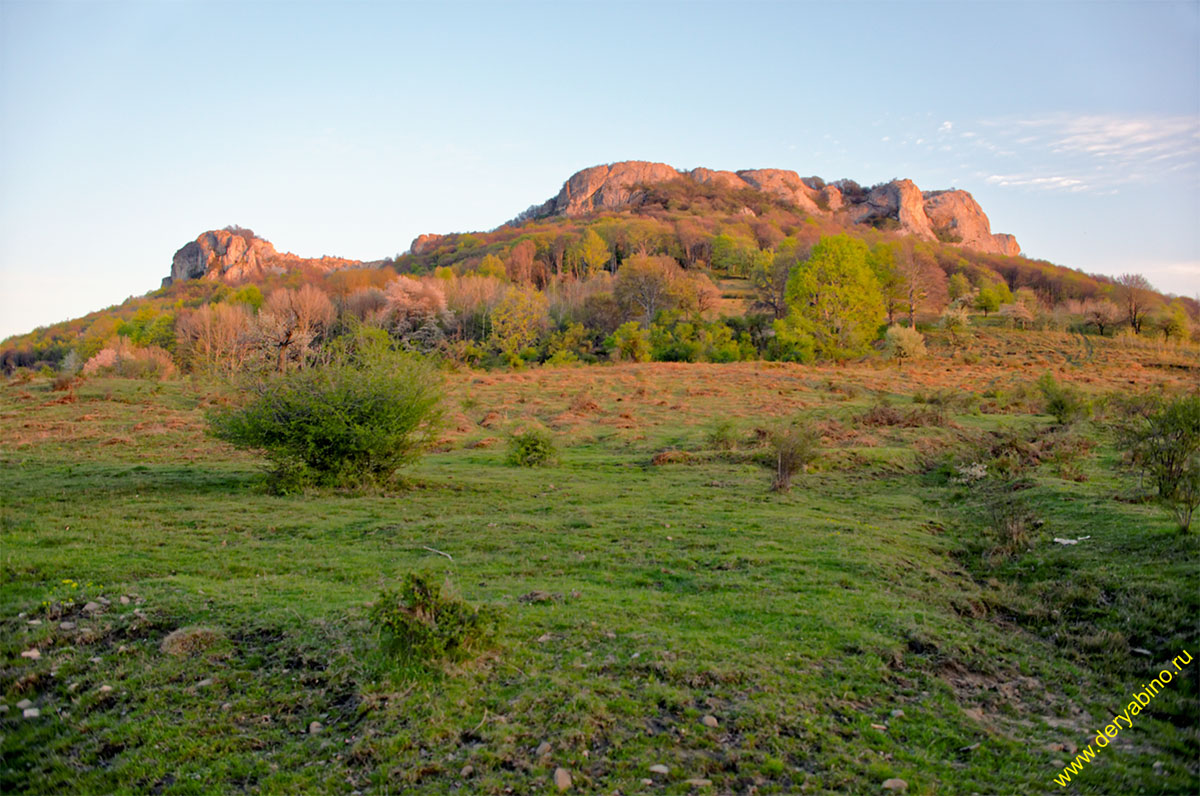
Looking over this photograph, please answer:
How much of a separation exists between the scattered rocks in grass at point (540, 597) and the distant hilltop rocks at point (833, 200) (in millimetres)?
169198

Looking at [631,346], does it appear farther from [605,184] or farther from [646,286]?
[605,184]

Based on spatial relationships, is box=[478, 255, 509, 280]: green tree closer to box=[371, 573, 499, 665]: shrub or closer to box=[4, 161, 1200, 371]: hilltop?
box=[4, 161, 1200, 371]: hilltop

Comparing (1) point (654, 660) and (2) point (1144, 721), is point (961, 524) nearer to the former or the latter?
(2) point (1144, 721)

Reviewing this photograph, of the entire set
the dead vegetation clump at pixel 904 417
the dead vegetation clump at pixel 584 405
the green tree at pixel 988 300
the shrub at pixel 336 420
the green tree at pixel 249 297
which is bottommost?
the dead vegetation clump at pixel 904 417

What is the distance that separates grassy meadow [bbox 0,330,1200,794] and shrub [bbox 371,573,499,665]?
0.21 meters

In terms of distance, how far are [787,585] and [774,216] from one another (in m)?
152

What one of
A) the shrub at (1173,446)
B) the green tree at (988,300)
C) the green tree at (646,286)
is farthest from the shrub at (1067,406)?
the green tree at (988,300)

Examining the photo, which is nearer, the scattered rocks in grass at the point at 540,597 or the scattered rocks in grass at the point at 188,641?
the scattered rocks in grass at the point at 188,641

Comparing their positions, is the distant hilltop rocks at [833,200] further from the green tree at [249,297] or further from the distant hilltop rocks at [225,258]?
the green tree at [249,297]

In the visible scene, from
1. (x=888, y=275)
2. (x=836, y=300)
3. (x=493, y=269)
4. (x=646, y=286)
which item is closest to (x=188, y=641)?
(x=836, y=300)

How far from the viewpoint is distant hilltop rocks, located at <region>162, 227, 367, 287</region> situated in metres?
153

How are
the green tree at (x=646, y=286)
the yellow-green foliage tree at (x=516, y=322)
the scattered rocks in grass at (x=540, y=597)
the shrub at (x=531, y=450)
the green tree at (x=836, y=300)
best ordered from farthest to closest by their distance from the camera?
the green tree at (x=646, y=286)
the yellow-green foliage tree at (x=516, y=322)
the green tree at (x=836, y=300)
the shrub at (x=531, y=450)
the scattered rocks in grass at (x=540, y=597)

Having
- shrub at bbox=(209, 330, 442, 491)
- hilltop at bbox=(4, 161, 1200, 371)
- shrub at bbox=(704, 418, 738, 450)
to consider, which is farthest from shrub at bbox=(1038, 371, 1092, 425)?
hilltop at bbox=(4, 161, 1200, 371)

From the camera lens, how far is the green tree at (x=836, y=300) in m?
55.7
